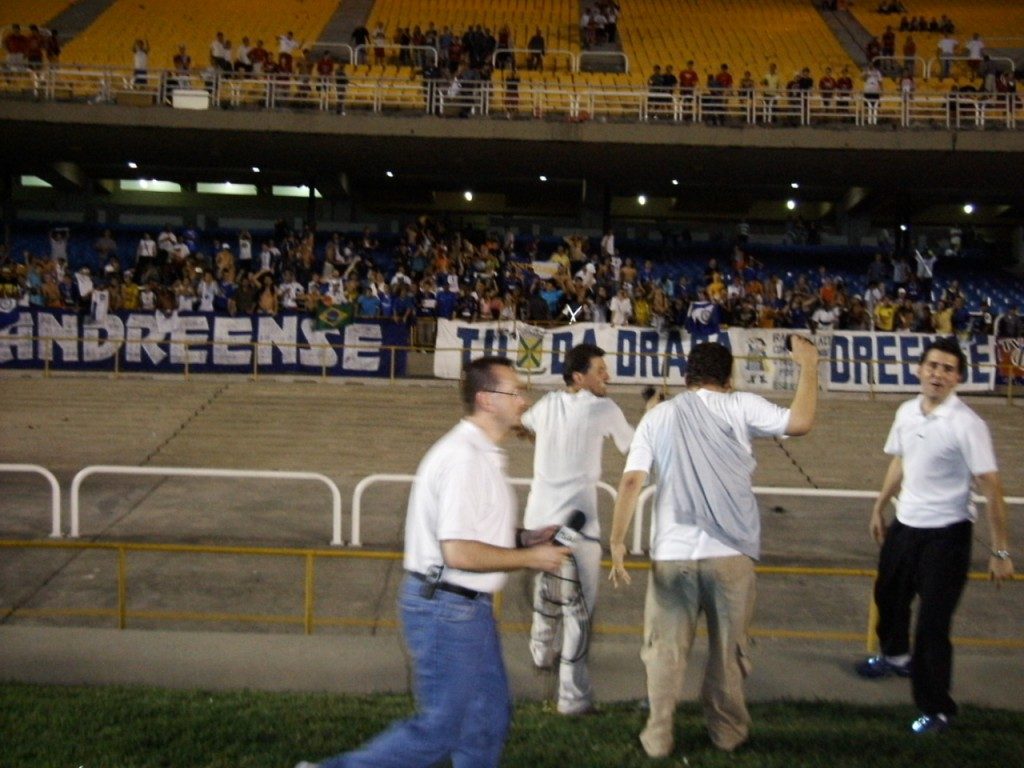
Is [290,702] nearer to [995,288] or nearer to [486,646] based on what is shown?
[486,646]

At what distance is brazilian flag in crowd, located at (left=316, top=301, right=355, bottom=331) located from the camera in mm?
20219

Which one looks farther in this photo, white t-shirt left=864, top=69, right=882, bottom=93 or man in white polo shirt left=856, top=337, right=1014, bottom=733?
white t-shirt left=864, top=69, right=882, bottom=93

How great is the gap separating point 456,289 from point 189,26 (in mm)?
14352

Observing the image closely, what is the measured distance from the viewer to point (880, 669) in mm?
5805

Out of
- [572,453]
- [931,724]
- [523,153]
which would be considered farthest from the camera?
[523,153]

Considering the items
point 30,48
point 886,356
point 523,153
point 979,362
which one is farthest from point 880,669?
point 30,48

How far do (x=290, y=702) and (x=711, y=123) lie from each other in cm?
2139

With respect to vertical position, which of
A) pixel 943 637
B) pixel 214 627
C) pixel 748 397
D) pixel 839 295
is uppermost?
pixel 839 295

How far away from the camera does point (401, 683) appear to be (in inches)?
222

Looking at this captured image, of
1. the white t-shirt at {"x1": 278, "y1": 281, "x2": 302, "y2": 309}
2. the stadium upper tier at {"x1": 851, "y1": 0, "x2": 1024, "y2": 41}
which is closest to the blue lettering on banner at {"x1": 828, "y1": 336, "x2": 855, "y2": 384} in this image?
the white t-shirt at {"x1": 278, "y1": 281, "x2": 302, "y2": 309}

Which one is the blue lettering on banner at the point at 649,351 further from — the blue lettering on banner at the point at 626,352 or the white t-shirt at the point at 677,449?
the white t-shirt at the point at 677,449

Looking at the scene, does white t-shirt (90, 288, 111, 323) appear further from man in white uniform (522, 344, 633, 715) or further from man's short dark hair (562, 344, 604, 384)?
man's short dark hair (562, 344, 604, 384)

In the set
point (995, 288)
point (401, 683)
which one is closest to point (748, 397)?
point (401, 683)

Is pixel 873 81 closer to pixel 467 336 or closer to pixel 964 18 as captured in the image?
pixel 964 18
